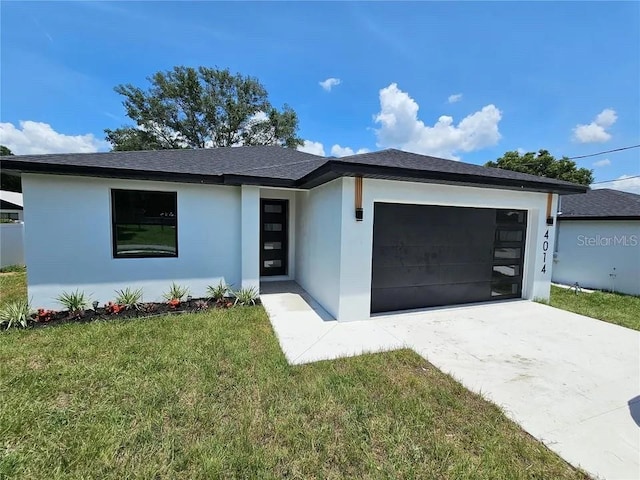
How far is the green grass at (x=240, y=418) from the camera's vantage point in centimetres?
207

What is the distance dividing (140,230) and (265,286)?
134 inches

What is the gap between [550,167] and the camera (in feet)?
85.4

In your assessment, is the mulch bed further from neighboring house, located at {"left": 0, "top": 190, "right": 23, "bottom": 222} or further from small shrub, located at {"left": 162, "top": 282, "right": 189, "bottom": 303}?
neighboring house, located at {"left": 0, "top": 190, "right": 23, "bottom": 222}

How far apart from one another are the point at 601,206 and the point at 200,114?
86.9 feet

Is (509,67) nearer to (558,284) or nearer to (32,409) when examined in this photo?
(558,284)

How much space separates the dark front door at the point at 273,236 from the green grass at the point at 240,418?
4.74 metres

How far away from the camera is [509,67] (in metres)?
10.2

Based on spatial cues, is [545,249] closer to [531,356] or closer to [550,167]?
[531,356]

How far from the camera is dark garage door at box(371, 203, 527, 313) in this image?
5.73m

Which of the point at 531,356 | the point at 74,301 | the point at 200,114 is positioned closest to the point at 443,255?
the point at 531,356

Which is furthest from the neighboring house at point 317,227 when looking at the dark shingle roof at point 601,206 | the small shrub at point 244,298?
the dark shingle roof at point 601,206

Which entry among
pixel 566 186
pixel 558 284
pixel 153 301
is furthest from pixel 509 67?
pixel 153 301

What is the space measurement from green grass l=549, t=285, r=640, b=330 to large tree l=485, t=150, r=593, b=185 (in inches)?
919

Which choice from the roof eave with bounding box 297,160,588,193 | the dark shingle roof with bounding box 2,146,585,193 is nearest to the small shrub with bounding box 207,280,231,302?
the dark shingle roof with bounding box 2,146,585,193
